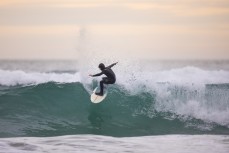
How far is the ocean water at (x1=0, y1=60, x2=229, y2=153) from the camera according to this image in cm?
1049

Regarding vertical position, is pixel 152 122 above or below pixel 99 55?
below

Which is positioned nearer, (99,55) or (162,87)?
(162,87)

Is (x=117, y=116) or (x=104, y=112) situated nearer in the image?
(x=117, y=116)

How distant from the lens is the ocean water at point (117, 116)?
1049 cm

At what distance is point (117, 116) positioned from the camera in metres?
14.6

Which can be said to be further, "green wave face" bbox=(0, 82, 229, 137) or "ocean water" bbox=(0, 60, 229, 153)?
"green wave face" bbox=(0, 82, 229, 137)

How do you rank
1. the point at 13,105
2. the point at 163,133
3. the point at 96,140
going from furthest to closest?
the point at 13,105 < the point at 163,133 < the point at 96,140

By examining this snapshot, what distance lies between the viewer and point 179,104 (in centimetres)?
1578

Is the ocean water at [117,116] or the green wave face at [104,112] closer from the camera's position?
the ocean water at [117,116]

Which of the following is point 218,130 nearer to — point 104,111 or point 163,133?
point 163,133

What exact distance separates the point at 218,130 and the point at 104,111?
3.95 meters

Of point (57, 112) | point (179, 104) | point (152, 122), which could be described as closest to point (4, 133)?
point (57, 112)

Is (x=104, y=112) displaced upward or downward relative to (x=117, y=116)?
upward

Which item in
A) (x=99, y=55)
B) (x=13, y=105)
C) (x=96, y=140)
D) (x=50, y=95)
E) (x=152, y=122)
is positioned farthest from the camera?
(x=99, y=55)
